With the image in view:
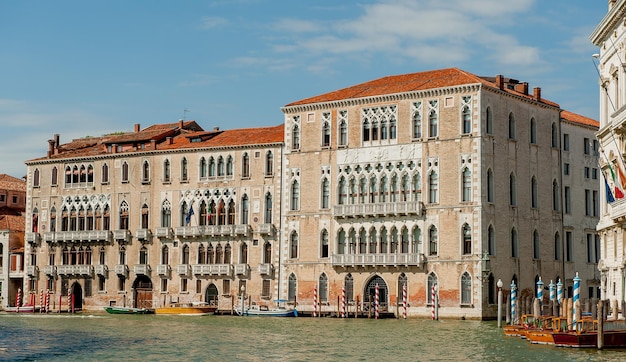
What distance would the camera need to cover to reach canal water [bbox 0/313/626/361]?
2966 centimetres

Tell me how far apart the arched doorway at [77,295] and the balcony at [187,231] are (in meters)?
6.81

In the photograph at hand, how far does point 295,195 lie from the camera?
5359 centimetres

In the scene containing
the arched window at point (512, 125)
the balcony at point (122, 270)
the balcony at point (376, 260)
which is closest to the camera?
the balcony at point (376, 260)

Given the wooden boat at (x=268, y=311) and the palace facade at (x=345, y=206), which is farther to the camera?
the wooden boat at (x=268, y=311)

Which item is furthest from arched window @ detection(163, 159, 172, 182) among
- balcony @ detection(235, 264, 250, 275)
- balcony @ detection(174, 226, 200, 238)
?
balcony @ detection(235, 264, 250, 275)

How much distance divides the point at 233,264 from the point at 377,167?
8.69 metres

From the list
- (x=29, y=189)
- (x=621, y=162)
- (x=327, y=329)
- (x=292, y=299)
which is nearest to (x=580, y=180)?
(x=292, y=299)

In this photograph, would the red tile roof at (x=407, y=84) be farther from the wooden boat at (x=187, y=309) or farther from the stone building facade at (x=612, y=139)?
the stone building facade at (x=612, y=139)

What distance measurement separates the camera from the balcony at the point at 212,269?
54781mm

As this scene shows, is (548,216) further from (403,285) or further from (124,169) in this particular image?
(124,169)

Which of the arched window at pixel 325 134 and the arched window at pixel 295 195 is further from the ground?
the arched window at pixel 325 134

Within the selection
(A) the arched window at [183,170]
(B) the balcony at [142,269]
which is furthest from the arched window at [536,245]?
(B) the balcony at [142,269]

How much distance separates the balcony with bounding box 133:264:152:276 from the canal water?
26.7 ft

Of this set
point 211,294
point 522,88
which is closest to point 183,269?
point 211,294
